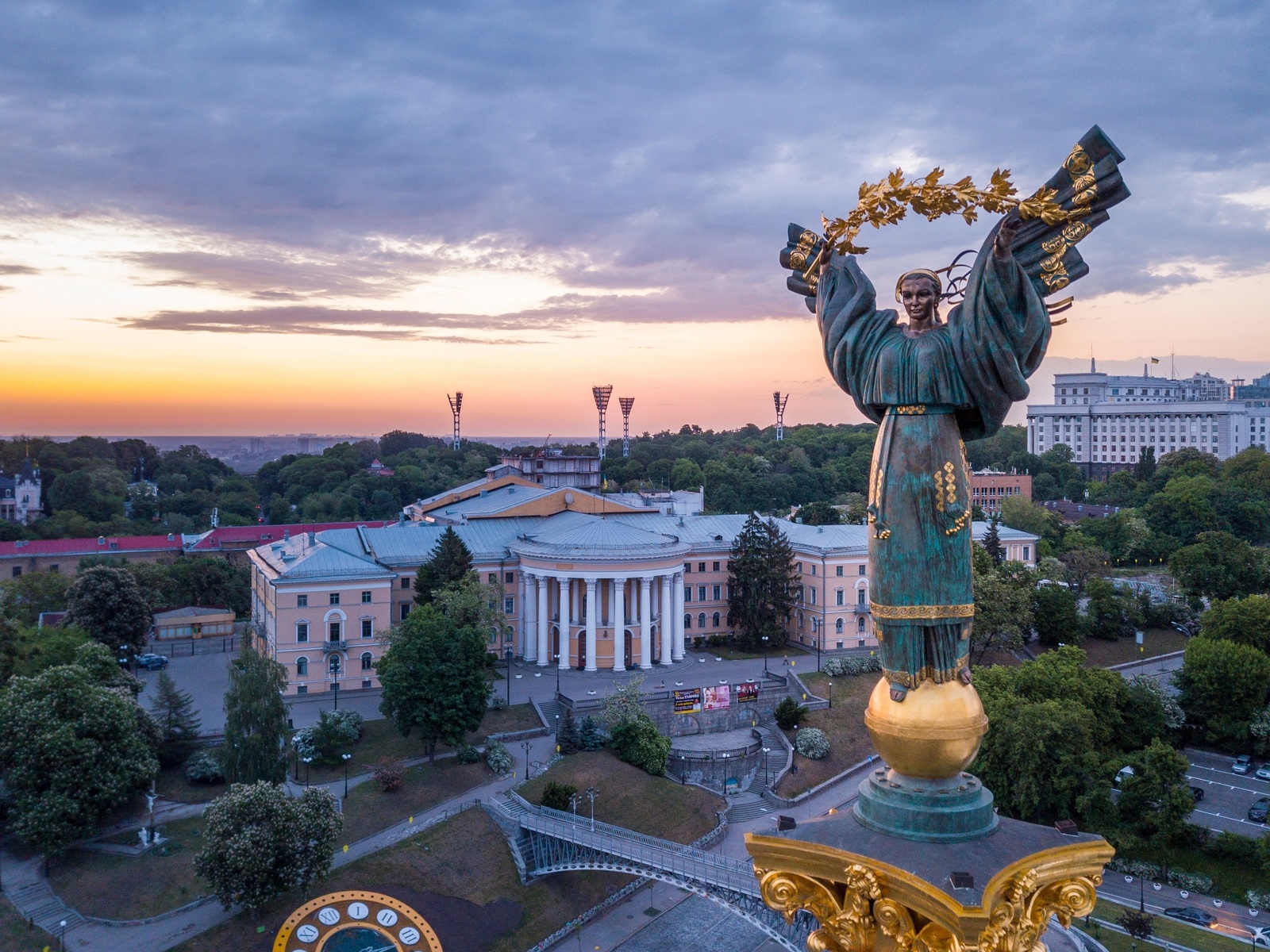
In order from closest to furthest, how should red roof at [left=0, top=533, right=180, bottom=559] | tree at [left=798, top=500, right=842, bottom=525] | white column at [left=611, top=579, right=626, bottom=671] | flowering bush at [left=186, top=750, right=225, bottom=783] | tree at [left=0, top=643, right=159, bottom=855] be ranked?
1. tree at [left=0, top=643, right=159, bottom=855]
2. flowering bush at [left=186, top=750, right=225, bottom=783]
3. white column at [left=611, top=579, right=626, bottom=671]
4. red roof at [left=0, top=533, right=180, bottom=559]
5. tree at [left=798, top=500, right=842, bottom=525]

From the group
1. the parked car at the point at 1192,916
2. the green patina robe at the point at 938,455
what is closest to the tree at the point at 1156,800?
the parked car at the point at 1192,916

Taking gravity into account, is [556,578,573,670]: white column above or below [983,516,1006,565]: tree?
below

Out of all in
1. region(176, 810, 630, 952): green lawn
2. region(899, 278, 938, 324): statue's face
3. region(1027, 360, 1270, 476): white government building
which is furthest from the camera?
region(1027, 360, 1270, 476): white government building

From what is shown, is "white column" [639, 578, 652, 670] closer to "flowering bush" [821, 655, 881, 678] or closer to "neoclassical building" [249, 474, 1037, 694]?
"neoclassical building" [249, 474, 1037, 694]

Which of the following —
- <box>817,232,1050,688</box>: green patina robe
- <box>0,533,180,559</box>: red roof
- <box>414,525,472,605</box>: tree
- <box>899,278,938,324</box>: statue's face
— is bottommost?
<box>0,533,180,559</box>: red roof

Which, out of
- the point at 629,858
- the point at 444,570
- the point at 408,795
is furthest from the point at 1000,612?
the point at 408,795

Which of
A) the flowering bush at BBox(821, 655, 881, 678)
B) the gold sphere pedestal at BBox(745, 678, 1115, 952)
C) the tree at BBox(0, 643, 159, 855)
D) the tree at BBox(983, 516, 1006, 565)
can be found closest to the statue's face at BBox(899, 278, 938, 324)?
the gold sphere pedestal at BBox(745, 678, 1115, 952)

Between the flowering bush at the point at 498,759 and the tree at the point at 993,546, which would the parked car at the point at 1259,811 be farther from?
the flowering bush at the point at 498,759

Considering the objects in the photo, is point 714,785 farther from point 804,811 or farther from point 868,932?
point 868,932
